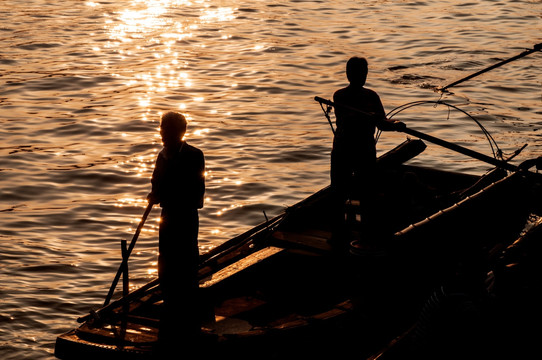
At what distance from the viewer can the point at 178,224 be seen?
28.9 ft

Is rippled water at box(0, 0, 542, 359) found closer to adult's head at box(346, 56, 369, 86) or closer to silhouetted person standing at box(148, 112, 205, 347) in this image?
silhouetted person standing at box(148, 112, 205, 347)

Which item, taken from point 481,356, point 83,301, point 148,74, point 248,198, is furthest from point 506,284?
point 148,74

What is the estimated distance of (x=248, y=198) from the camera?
A: 56.0ft

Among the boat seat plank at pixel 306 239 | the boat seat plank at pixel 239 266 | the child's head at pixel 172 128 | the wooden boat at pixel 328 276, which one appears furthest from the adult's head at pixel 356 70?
the child's head at pixel 172 128

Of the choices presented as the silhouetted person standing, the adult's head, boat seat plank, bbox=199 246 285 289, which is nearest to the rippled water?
boat seat plank, bbox=199 246 285 289

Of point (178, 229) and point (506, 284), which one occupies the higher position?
point (178, 229)

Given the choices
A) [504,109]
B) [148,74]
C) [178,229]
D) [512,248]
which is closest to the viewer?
[178,229]

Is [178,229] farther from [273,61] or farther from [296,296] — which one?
Result: [273,61]

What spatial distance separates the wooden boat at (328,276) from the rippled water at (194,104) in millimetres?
2650

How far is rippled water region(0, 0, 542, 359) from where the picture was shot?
48.9ft

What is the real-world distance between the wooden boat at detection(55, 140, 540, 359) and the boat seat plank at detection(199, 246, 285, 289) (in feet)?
0.04

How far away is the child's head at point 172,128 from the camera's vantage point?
861 cm

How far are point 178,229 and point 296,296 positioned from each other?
266 centimetres

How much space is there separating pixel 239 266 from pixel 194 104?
1272 centimetres
